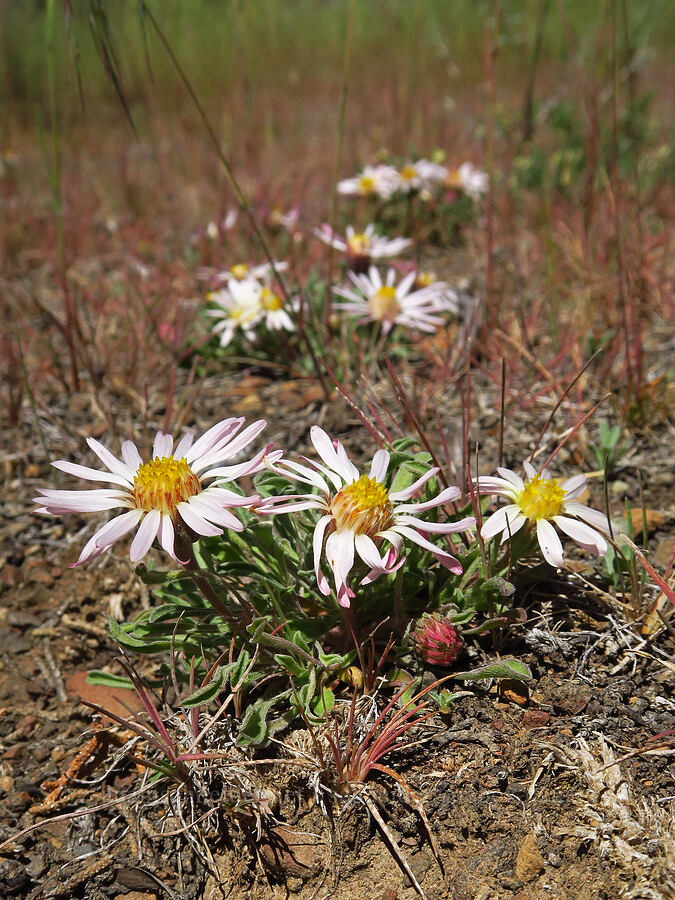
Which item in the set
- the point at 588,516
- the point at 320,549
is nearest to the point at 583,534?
the point at 588,516

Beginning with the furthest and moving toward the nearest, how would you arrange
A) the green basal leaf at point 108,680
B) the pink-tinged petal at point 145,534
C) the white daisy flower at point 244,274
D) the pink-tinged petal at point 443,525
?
the white daisy flower at point 244,274
the green basal leaf at point 108,680
the pink-tinged petal at point 443,525
the pink-tinged petal at point 145,534

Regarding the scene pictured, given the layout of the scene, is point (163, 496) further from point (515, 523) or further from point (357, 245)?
point (357, 245)

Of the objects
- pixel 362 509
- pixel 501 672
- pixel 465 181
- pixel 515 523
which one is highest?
pixel 465 181

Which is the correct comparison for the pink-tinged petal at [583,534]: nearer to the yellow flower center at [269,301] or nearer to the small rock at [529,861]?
the small rock at [529,861]

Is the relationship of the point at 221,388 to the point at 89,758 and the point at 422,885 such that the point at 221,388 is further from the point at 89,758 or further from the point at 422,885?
the point at 422,885

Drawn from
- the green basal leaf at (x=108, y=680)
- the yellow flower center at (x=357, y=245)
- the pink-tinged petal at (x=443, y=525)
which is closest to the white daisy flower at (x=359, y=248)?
the yellow flower center at (x=357, y=245)

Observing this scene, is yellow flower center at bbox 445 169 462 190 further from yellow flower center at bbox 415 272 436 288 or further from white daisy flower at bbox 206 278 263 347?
white daisy flower at bbox 206 278 263 347

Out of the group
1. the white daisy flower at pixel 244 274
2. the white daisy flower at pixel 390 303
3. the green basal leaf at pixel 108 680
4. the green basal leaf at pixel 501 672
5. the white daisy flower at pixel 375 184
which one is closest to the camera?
the green basal leaf at pixel 501 672

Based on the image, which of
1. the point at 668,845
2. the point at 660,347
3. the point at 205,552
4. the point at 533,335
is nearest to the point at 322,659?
the point at 205,552
